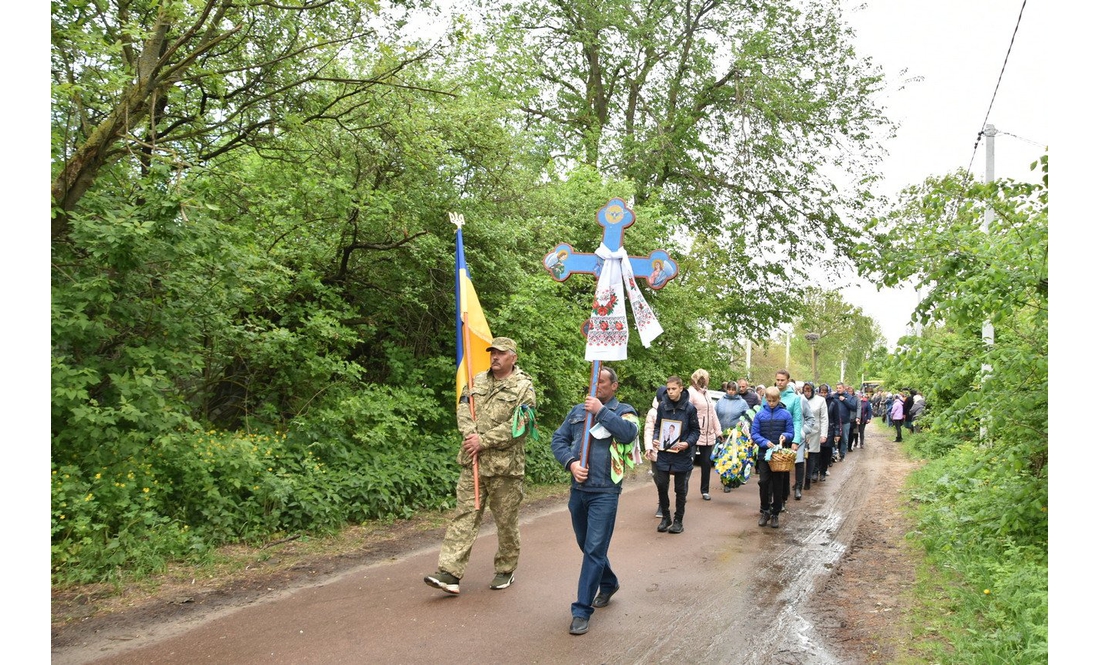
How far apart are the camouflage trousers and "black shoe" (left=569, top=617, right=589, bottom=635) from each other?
1.14m

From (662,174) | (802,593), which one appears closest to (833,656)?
(802,593)

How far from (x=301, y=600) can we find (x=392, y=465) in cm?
338

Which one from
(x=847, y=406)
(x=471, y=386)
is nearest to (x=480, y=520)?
(x=471, y=386)

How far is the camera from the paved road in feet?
16.1

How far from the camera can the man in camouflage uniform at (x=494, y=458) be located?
611 cm

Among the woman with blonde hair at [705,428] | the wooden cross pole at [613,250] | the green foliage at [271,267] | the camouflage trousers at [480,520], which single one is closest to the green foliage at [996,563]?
the wooden cross pole at [613,250]

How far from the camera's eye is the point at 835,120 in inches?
837

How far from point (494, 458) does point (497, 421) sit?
324 millimetres

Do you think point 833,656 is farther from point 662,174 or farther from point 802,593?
point 662,174

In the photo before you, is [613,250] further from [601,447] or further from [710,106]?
[710,106]

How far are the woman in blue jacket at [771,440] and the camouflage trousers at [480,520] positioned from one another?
4.30 m

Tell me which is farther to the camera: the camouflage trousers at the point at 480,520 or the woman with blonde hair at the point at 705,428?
the woman with blonde hair at the point at 705,428

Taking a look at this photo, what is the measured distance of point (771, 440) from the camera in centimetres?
946

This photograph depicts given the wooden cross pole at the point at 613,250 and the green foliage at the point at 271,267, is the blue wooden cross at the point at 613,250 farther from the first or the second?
the green foliage at the point at 271,267
